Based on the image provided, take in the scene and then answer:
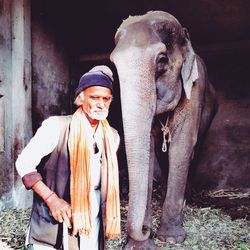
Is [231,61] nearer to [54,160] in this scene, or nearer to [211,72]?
[211,72]

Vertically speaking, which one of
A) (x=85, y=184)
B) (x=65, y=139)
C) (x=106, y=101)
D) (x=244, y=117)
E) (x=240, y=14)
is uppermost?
(x=240, y=14)

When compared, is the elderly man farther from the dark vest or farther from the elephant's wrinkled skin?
the elephant's wrinkled skin

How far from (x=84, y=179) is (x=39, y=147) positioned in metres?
0.29

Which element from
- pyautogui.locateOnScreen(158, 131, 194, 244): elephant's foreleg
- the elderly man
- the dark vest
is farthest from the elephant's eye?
the dark vest

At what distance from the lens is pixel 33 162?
7.75 ft

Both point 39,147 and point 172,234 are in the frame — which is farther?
point 172,234

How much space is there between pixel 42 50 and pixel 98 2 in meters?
1.63

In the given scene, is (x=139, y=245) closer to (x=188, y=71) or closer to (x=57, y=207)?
(x=57, y=207)

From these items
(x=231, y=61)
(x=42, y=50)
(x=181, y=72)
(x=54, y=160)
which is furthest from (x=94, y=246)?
(x=231, y=61)

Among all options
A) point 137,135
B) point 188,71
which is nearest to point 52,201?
point 137,135

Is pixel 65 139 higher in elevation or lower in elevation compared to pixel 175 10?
lower

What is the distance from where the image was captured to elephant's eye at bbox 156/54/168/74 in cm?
384

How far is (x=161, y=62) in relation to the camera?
389 cm

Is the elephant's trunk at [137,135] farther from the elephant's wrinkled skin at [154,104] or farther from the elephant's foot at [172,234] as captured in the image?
the elephant's foot at [172,234]
